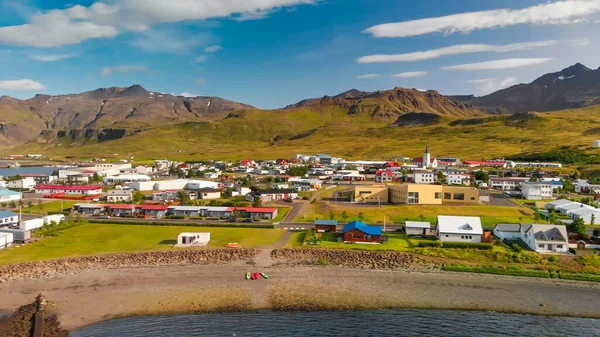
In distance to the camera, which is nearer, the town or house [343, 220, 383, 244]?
the town

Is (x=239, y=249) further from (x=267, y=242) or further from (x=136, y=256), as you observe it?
(x=136, y=256)

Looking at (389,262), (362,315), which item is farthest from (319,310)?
(389,262)

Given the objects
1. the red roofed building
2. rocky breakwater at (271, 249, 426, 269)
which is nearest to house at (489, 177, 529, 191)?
the red roofed building

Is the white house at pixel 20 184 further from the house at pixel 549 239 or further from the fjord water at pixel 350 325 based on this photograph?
the house at pixel 549 239

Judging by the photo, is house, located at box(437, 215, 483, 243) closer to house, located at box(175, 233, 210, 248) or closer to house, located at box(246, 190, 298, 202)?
house, located at box(175, 233, 210, 248)

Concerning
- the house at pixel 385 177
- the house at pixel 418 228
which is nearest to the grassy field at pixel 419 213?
the house at pixel 418 228
